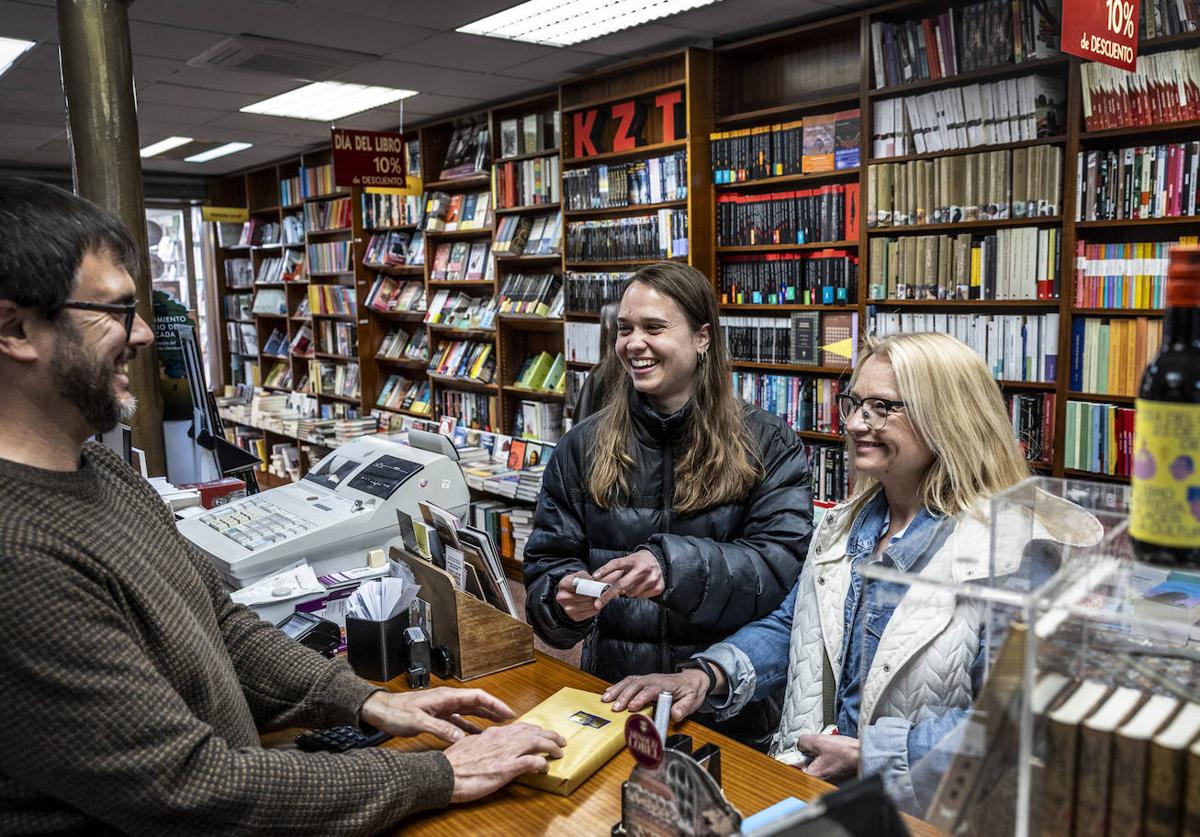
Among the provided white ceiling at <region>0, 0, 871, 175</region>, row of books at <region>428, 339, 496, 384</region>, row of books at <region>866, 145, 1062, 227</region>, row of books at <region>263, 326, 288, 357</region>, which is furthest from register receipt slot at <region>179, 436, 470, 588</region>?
row of books at <region>263, 326, 288, 357</region>

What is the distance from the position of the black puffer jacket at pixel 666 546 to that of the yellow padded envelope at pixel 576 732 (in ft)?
1.03

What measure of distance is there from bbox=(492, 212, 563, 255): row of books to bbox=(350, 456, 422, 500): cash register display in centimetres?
320

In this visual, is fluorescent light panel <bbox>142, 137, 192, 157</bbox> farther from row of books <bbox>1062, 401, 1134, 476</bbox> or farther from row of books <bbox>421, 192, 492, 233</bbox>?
row of books <bbox>1062, 401, 1134, 476</bbox>

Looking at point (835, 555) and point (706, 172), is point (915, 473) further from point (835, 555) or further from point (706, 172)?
point (706, 172)

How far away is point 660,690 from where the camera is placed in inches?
63.3

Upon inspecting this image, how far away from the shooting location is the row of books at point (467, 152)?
20.2 ft

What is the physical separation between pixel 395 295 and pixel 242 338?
3.38m

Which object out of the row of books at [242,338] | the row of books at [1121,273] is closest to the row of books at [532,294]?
the row of books at [1121,273]

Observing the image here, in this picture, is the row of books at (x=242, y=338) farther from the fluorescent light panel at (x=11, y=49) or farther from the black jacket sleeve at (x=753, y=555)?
the black jacket sleeve at (x=753, y=555)

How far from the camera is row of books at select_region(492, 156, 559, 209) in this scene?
18.4ft

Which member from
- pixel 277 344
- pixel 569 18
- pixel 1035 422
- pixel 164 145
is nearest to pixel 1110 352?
pixel 1035 422

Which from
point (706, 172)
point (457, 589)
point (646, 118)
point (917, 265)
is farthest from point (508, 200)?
point (457, 589)

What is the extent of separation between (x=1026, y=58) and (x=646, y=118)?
6.70 ft

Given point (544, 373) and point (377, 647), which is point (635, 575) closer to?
point (377, 647)
